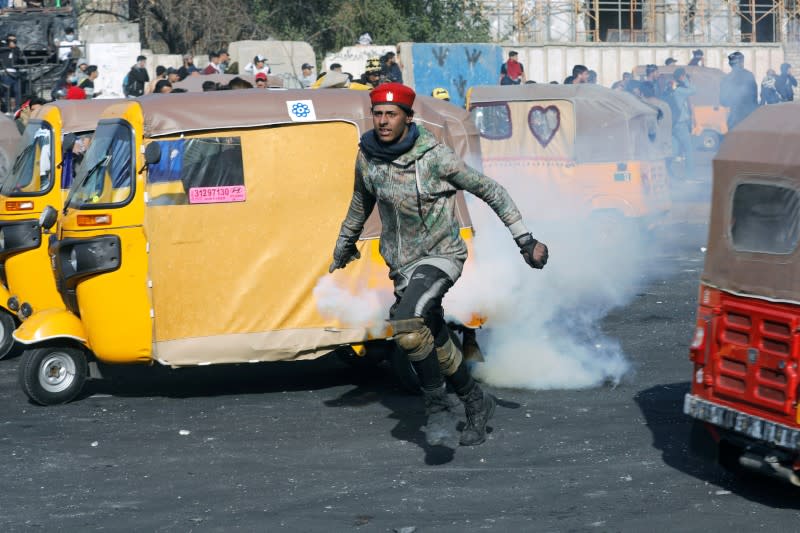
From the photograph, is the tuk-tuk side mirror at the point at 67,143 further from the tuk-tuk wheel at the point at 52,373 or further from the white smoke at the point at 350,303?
the white smoke at the point at 350,303

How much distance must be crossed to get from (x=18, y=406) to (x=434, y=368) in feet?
11.9

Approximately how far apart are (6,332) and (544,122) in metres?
8.51

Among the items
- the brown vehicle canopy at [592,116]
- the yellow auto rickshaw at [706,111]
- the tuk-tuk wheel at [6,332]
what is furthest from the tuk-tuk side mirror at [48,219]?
the yellow auto rickshaw at [706,111]

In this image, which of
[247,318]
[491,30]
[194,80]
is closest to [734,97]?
[491,30]

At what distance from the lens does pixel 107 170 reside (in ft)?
28.3

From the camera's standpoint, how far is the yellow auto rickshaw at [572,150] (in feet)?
55.5

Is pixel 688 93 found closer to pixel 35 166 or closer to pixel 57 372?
pixel 35 166

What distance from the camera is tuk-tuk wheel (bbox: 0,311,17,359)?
36.3 ft

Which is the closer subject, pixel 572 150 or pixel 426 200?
pixel 426 200

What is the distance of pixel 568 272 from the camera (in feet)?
45.5

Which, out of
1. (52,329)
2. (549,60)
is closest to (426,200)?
(52,329)

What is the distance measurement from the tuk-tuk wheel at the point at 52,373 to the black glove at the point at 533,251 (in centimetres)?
375

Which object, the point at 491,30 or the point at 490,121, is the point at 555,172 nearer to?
the point at 490,121

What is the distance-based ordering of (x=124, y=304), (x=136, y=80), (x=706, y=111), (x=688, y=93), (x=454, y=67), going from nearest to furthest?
1. (x=124, y=304)
2. (x=136, y=80)
3. (x=688, y=93)
4. (x=454, y=67)
5. (x=706, y=111)
